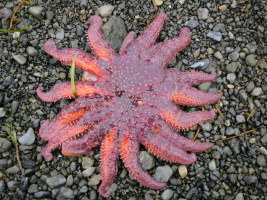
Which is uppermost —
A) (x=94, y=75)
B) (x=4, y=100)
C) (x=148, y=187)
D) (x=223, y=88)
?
(x=94, y=75)

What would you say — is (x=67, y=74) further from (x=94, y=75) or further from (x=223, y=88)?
(x=223, y=88)

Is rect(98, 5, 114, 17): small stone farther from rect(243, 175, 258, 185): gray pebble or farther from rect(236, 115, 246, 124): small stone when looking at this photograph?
rect(243, 175, 258, 185): gray pebble

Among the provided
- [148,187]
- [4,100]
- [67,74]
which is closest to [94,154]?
[148,187]

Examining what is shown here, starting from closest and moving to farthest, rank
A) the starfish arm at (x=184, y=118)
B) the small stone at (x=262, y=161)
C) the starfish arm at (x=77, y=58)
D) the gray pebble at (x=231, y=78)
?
1. the starfish arm at (x=184, y=118)
2. the starfish arm at (x=77, y=58)
3. the small stone at (x=262, y=161)
4. the gray pebble at (x=231, y=78)

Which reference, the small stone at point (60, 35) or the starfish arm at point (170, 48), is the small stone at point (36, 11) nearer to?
the small stone at point (60, 35)

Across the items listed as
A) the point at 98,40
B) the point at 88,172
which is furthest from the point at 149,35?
the point at 88,172

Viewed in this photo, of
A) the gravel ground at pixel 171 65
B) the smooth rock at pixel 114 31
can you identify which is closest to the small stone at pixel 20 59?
the gravel ground at pixel 171 65
